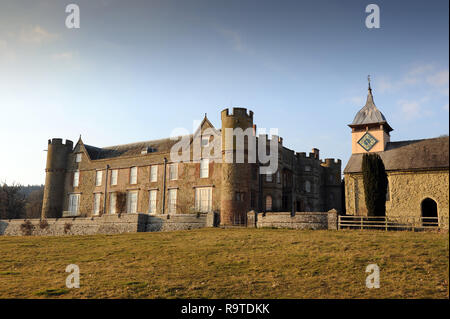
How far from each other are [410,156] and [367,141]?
546 centimetres

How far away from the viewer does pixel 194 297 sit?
1378 cm

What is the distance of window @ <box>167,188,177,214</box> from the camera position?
136 ft

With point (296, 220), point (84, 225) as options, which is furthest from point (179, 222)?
point (84, 225)

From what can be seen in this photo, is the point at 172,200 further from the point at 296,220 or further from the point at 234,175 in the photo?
the point at 296,220

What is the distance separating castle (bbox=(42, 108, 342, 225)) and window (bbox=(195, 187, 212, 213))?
0.10 m

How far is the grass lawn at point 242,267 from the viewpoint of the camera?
1432cm

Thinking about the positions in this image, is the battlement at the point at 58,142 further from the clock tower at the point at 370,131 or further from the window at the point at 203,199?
the clock tower at the point at 370,131

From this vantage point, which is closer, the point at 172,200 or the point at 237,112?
the point at 237,112

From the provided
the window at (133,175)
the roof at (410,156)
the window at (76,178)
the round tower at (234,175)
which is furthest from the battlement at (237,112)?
the window at (76,178)

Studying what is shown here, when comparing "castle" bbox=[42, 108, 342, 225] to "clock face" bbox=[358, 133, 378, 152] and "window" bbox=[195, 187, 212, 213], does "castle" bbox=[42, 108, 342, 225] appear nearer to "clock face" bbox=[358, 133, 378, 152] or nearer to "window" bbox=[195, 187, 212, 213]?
"window" bbox=[195, 187, 212, 213]

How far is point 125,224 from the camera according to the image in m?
37.1

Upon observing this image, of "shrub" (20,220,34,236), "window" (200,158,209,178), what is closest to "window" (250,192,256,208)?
"window" (200,158,209,178)
